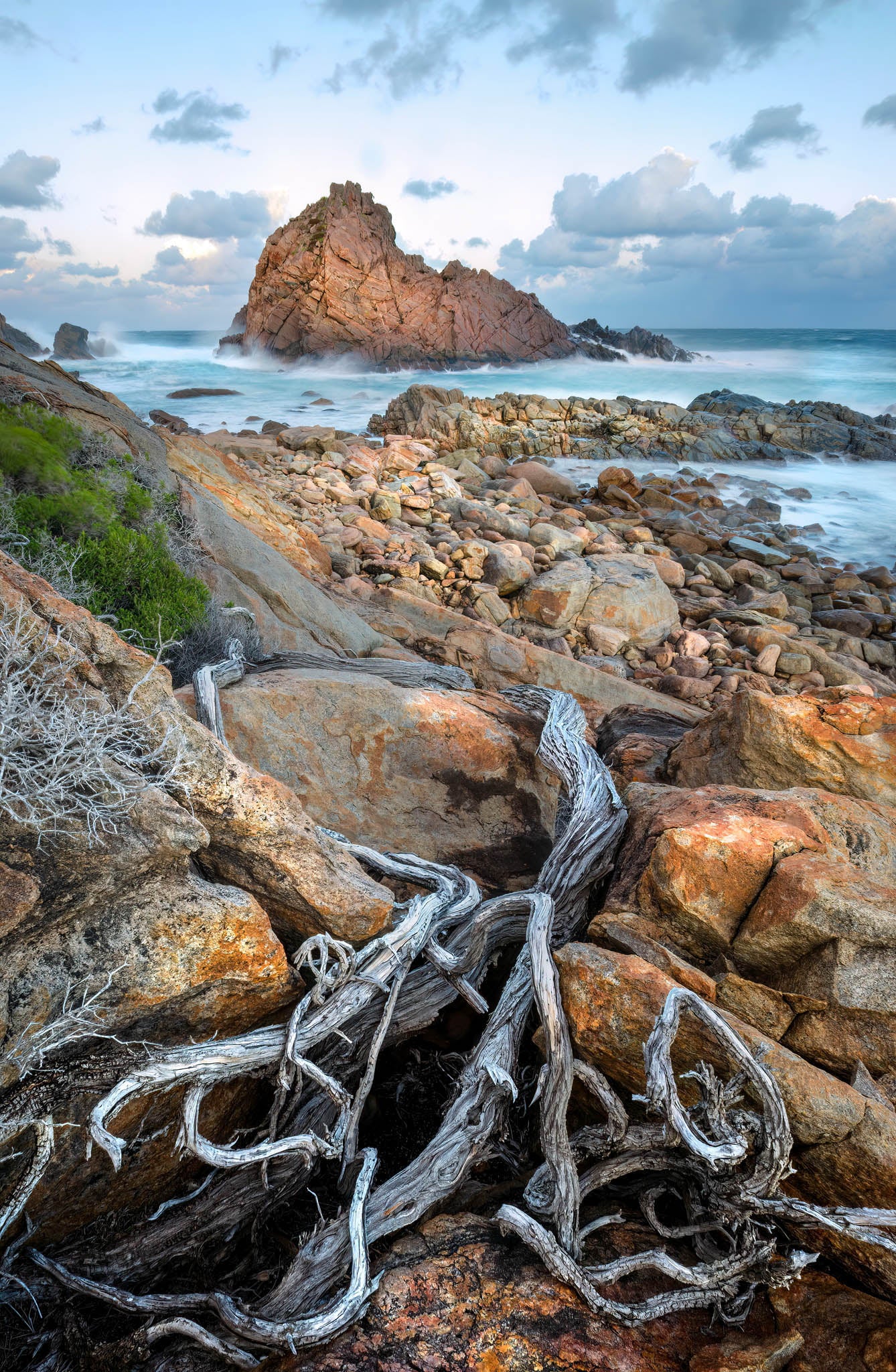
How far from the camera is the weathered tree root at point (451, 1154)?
210cm

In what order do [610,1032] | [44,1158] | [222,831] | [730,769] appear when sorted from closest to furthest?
[44,1158]
[610,1032]
[222,831]
[730,769]

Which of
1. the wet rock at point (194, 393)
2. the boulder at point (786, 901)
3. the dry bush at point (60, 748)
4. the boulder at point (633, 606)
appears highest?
the wet rock at point (194, 393)

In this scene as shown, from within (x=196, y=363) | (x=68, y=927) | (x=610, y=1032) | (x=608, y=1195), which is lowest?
(x=608, y=1195)

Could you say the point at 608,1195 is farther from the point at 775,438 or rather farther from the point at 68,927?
the point at 775,438

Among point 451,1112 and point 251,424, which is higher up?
point 251,424

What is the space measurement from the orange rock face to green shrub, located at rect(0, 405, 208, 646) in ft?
184

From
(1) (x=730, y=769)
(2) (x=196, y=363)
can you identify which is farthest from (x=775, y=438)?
(2) (x=196, y=363)

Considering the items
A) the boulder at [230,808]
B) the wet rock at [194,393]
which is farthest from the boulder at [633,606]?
the wet rock at [194,393]

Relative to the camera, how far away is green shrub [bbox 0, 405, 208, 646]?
4.79 m

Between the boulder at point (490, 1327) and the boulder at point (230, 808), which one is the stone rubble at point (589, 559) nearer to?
the boulder at point (230, 808)

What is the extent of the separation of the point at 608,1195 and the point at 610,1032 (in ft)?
1.76

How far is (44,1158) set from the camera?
80.4 inches

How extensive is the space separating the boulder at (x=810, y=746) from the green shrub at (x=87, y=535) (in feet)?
11.5

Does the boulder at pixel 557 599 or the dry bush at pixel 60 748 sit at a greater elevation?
the dry bush at pixel 60 748
